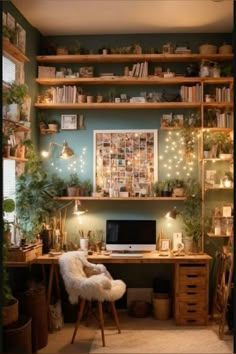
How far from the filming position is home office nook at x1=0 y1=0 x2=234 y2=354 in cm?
498

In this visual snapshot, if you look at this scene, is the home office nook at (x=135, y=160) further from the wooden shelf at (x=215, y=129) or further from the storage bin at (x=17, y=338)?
the storage bin at (x=17, y=338)

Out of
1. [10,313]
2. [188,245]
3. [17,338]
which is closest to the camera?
[17,338]

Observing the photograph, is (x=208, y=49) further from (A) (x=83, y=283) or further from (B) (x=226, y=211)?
(A) (x=83, y=283)

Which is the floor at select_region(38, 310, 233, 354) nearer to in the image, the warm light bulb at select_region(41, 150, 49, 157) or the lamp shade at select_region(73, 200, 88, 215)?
the lamp shade at select_region(73, 200, 88, 215)

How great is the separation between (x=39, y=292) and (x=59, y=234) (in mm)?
1226

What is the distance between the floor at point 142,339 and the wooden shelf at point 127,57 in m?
3.04

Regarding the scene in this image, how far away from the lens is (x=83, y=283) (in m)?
4.16

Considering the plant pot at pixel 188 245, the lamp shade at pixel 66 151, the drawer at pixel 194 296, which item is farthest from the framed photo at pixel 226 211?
the lamp shade at pixel 66 151

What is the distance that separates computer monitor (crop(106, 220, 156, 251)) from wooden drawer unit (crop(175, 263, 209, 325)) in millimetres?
549

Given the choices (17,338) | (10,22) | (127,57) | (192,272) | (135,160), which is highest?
(10,22)

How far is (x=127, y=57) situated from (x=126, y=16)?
499mm

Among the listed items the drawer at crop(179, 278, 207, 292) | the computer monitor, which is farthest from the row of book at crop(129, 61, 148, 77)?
the drawer at crop(179, 278, 207, 292)

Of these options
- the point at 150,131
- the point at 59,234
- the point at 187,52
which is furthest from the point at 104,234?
the point at 187,52

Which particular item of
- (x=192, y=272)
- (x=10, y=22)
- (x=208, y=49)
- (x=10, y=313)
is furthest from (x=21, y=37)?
(x=192, y=272)
